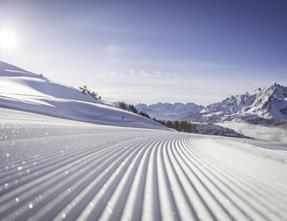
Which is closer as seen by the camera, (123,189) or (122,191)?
(122,191)

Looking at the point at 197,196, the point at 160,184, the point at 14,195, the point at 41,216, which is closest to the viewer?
the point at 41,216

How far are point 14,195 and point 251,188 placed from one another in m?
5.39

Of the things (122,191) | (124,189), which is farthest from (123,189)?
(122,191)

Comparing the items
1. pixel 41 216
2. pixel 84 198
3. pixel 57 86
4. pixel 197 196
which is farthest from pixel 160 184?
pixel 57 86

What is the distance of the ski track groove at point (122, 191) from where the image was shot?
A: 497cm

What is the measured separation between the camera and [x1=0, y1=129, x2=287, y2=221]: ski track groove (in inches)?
196

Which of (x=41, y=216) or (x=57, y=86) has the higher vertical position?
(x=57, y=86)

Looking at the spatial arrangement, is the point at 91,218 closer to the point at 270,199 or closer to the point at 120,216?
the point at 120,216

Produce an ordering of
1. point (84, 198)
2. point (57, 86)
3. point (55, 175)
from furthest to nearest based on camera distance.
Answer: point (57, 86) → point (55, 175) → point (84, 198)

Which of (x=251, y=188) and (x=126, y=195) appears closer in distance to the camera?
(x=126, y=195)

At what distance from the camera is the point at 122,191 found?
641cm

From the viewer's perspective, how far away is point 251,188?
7.67m

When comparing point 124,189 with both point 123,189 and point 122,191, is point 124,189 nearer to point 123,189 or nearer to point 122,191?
point 123,189

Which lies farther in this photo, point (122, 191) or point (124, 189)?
point (124, 189)
